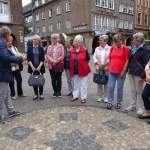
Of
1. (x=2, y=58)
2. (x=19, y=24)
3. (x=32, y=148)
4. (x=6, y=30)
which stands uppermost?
(x=19, y=24)

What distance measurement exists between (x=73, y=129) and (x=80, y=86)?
2.53 metres

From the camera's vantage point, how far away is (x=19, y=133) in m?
5.86

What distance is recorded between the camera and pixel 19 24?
3553 cm

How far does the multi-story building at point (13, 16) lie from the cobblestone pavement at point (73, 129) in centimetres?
2833

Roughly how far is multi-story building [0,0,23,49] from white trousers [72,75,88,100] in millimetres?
27122

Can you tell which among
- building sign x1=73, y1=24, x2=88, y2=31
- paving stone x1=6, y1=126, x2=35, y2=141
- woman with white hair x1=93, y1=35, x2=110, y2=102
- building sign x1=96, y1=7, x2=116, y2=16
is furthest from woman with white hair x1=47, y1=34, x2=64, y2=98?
building sign x1=96, y1=7, x2=116, y2=16

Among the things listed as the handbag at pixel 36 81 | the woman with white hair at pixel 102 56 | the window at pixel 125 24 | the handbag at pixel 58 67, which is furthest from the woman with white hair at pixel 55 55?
the window at pixel 125 24

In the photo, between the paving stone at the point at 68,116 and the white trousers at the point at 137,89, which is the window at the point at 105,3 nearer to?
the white trousers at the point at 137,89

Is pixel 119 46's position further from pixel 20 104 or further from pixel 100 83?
pixel 20 104

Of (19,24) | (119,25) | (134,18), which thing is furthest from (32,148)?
(134,18)

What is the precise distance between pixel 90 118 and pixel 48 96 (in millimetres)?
2823

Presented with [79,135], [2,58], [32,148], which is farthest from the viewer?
[2,58]

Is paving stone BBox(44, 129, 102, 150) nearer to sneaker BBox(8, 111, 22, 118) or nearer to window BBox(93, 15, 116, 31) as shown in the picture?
sneaker BBox(8, 111, 22, 118)

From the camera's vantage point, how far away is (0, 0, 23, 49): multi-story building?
34.7 m
